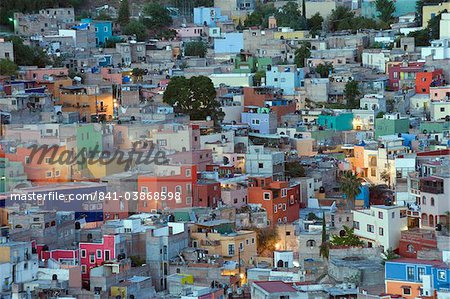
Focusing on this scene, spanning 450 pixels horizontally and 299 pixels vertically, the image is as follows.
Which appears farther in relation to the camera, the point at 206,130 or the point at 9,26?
the point at 9,26

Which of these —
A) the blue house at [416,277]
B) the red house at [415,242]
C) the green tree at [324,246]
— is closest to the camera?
the blue house at [416,277]

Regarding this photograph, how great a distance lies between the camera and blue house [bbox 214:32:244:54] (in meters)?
39.7

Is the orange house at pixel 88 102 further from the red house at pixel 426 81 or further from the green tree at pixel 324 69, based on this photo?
the red house at pixel 426 81

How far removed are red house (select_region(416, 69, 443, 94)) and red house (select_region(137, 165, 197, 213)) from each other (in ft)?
30.1

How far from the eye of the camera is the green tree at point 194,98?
101 ft

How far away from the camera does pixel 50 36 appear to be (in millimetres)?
39406

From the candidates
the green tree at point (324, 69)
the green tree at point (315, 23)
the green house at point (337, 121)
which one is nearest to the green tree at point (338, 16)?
the green tree at point (315, 23)

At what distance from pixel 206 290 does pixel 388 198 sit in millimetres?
6077

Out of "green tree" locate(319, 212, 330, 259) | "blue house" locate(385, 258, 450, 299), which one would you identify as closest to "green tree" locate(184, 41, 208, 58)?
"green tree" locate(319, 212, 330, 259)

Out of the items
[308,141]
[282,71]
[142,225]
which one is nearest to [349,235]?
[142,225]

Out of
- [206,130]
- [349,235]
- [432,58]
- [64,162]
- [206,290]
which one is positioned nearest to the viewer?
[206,290]

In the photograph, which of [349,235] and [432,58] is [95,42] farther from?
[349,235]

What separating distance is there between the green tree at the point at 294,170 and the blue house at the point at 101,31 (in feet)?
48.1

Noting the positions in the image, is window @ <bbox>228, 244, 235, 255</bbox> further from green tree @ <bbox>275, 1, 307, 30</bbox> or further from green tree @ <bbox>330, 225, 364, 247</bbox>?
green tree @ <bbox>275, 1, 307, 30</bbox>
